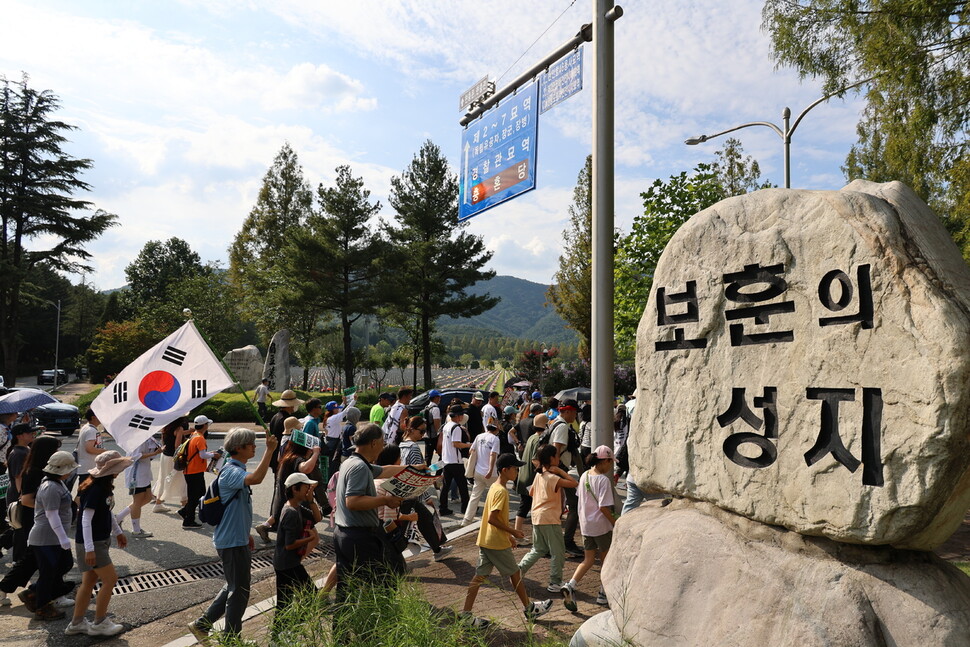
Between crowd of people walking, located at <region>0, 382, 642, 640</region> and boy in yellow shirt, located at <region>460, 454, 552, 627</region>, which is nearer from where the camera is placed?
crowd of people walking, located at <region>0, 382, 642, 640</region>

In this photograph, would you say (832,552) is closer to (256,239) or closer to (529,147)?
(529,147)

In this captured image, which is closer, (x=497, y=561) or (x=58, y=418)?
(x=497, y=561)

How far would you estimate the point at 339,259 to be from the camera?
2759cm

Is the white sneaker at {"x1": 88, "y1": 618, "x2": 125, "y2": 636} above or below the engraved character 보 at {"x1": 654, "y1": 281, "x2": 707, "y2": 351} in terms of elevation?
below

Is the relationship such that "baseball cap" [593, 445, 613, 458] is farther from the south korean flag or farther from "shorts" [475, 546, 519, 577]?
the south korean flag

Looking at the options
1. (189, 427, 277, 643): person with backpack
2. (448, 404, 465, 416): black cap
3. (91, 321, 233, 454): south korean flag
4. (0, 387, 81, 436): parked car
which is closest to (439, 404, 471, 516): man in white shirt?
(448, 404, 465, 416): black cap

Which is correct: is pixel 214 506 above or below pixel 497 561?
above

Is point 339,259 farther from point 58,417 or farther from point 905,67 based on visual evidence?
point 905,67

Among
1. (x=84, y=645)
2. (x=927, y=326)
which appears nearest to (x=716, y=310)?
(x=927, y=326)

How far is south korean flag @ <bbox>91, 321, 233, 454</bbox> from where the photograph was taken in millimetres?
6355

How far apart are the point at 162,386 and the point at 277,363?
81.9 ft

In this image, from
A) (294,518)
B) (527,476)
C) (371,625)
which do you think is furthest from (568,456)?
(371,625)

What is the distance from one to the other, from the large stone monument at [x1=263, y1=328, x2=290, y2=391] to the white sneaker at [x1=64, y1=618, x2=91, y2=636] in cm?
2570

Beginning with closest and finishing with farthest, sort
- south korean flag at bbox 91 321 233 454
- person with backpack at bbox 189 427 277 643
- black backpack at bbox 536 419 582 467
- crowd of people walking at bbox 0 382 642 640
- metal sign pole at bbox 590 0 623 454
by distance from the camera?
1. person with backpack at bbox 189 427 277 643
2. crowd of people walking at bbox 0 382 642 640
3. south korean flag at bbox 91 321 233 454
4. metal sign pole at bbox 590 0 623 454
5. black backpack at bbox 536 419 582 467
